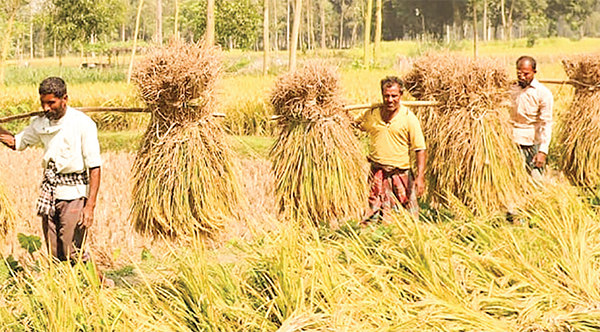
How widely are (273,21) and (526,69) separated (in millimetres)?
39648

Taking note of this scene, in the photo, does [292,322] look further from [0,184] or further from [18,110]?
[18,110]

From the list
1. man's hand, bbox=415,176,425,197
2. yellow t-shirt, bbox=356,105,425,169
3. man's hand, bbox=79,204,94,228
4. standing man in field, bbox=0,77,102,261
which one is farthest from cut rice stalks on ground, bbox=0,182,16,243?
man's hand, bbox=415,176,425,197

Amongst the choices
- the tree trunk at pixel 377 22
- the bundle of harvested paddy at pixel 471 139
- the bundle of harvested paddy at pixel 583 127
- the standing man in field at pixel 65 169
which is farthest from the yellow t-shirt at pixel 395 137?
the tree trunk at pixel 377 22

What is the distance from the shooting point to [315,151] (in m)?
4.81

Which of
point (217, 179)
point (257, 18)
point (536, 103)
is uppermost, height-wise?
point (257, 18)

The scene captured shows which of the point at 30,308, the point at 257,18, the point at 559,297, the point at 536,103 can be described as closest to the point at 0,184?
the point at 30,308

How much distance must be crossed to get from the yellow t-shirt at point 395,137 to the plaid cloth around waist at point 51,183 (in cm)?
189

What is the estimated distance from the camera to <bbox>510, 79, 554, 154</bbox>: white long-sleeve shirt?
5.46 meters

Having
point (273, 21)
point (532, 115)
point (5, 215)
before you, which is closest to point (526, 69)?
point (532, 115)

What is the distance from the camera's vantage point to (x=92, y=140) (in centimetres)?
395

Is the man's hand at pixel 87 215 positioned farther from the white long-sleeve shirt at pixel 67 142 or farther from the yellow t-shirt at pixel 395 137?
the yellow t-shirt at pixel 395 137

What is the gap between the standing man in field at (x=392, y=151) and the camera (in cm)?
484

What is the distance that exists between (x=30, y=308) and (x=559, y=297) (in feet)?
8.06

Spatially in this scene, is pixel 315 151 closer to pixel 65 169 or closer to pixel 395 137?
pixel 395 137
